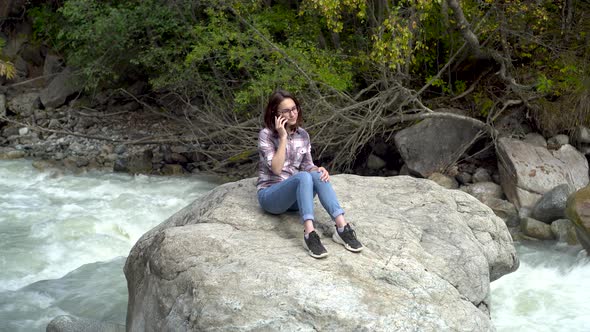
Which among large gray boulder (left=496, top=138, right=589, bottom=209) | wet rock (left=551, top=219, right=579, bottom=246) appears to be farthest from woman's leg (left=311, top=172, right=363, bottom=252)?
large gray boulder (left=496, top=138, right=589, bottom=209)

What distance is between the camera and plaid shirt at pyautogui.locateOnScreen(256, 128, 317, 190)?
5238mm

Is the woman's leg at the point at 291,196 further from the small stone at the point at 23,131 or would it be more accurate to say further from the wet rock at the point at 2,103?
the wet rock at the point at 2,103

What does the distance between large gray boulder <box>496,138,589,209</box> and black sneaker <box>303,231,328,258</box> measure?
604cm

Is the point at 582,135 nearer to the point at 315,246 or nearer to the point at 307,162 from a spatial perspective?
the point at 307,162

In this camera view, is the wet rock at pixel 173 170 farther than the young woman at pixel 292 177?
Yes

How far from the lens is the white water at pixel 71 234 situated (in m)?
6.91

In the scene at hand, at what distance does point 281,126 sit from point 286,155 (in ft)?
0.99

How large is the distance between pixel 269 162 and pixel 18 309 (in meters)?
3.35

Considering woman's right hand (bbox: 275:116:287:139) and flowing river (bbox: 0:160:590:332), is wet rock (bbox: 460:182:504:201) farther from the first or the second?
woman's right hand (bbox: 275:116:287:139)

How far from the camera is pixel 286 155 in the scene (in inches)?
210

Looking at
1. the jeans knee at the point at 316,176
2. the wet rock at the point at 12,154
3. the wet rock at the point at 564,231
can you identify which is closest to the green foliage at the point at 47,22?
the wet rock at the point at 12,154

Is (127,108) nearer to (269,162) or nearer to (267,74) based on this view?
(267,74)

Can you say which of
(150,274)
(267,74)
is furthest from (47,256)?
(267,74)

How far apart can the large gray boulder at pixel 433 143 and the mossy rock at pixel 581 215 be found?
282cm
